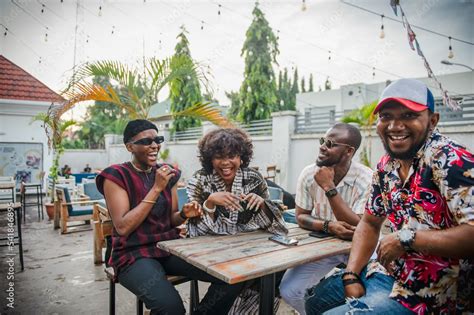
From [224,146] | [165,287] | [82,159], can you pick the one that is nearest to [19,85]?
[82,159]

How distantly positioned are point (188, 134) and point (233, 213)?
523 inches

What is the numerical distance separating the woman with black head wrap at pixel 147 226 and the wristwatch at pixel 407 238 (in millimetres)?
1226

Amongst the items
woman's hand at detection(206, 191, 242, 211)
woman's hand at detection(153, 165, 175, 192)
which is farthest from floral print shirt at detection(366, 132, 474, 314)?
woman's hand at detection(153, 165, 175, 192)

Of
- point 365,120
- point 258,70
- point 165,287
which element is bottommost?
point 165,287

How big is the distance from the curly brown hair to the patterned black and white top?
4.2 inches

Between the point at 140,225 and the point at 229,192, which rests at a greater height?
the point at 229,192

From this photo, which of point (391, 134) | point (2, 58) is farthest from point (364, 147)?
point (2, 58)

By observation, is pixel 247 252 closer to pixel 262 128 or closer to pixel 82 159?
pixel 262 128

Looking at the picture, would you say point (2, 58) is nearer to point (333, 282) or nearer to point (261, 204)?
point (261, 204)

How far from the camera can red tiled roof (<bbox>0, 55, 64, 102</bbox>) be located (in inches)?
354

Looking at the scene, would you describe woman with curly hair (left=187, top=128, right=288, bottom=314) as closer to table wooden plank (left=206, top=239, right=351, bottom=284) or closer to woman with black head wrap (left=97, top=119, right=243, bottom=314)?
woman with black head wrap (left=97, top=119, right=243, bottom=314)

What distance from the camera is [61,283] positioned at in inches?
143

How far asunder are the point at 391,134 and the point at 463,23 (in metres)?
8.81

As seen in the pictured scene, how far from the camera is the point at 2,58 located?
9.46 metres
